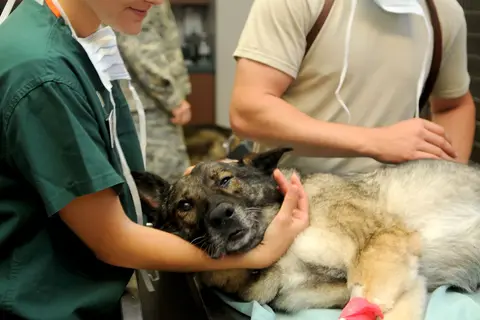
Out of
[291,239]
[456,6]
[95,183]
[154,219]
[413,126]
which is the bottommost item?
[154,219]

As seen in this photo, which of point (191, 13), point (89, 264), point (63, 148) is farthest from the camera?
point (191, 13)

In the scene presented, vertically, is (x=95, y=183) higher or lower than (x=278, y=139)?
higher

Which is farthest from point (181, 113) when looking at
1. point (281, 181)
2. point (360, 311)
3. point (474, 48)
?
point (360, 311)

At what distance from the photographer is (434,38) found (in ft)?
5.13

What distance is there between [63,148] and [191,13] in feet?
11.6

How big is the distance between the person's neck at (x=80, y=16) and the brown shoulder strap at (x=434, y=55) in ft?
3.02

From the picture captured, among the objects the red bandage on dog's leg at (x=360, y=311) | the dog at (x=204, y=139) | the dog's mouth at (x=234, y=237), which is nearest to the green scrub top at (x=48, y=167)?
the dog's mouth at (x=234, y=237)

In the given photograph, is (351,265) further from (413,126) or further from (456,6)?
(456,6)

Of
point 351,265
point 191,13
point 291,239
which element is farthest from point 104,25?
point 191,13

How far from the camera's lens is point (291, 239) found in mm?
1216

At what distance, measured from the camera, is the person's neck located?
109 cm

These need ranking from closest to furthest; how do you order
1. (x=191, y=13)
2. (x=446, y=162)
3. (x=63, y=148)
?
1. (x=63, y=148)
2. (x=446, y=162)
3. (x=191, y=13)

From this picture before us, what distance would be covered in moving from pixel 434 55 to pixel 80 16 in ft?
3.26

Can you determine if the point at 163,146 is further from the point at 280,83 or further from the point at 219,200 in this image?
the point at 219,200
